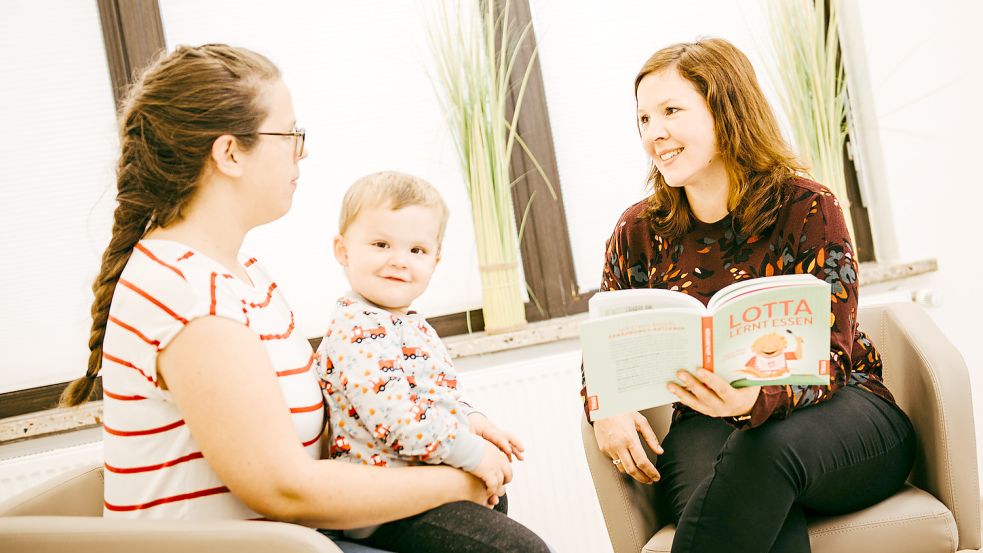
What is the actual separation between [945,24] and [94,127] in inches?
120

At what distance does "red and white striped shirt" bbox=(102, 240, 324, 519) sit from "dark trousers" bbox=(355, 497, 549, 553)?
227 mm

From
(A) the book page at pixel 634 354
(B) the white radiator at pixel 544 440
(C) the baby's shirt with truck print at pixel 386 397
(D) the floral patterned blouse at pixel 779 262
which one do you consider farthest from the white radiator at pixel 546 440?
(A) the book page at pixel 634 354

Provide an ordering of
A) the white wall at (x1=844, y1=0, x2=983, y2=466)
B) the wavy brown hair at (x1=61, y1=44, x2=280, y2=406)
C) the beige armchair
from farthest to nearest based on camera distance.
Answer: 1. the white wall at (x1=844, y1=0, x2=983, y2=466)
2. the wavy brown hair at (x1=61, y1=44, x2=280, y2=406)
3. the beige armchair

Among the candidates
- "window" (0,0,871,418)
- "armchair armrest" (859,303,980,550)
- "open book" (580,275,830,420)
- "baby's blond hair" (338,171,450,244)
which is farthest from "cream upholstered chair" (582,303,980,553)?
"window" (0,0,871,418)

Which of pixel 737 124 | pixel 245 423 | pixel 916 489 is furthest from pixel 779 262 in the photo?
pixel 245 423

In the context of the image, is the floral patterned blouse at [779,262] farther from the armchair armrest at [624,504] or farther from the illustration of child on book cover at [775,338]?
the armchair armrest at [624,504]

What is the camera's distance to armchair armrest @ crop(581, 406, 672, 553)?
1.56m

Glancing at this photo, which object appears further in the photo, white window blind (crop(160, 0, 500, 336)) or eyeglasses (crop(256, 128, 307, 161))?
white window blind (crop(160, 0, 500, 336))

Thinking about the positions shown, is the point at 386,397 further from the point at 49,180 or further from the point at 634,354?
the point at 49,180

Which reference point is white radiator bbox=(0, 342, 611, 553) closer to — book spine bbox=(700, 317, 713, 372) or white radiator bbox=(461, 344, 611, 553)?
white radiator bbox=(461, 344, 611, 553)

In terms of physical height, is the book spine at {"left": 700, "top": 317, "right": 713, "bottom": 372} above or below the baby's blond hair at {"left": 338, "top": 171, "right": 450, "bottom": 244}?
below

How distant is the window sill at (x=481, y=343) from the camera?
231cm

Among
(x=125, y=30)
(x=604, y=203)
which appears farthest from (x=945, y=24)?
(x=125, y=30)

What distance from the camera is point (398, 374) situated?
4.08ft
